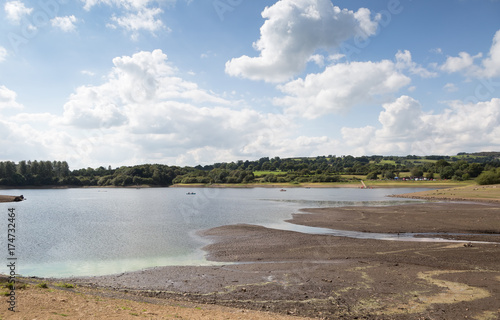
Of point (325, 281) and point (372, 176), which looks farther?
point (372, 176)

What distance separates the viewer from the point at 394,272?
20.0 meters

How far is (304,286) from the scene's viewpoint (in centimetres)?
1786

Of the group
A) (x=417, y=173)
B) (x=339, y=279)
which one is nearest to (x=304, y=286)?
(x=339, y=279)

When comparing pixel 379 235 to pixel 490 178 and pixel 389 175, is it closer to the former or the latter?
pixel 490 178

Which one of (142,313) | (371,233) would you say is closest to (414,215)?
(371,233)

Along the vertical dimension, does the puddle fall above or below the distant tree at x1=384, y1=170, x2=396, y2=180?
below

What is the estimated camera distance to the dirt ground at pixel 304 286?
44.4 feet

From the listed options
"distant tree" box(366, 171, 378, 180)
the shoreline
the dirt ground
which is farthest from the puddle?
"distant tree" box(366, 171, 378, 180)

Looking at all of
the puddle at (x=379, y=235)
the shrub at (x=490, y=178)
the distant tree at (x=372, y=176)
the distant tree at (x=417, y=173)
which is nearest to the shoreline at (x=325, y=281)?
the puddle at (x=379, y=235)

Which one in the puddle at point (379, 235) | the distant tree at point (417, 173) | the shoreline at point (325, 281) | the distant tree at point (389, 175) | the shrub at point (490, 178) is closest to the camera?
the shoreline at point (325, 281)

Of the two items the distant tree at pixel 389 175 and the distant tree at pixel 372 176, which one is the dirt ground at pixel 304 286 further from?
the distant tree at pixel 389 175

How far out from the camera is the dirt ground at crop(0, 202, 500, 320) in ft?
44.4

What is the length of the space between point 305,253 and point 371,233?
1310 cm

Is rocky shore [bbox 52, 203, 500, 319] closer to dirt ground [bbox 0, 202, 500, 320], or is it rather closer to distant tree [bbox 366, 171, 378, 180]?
dirt ground [bbox 0, 202, 500, 320]
